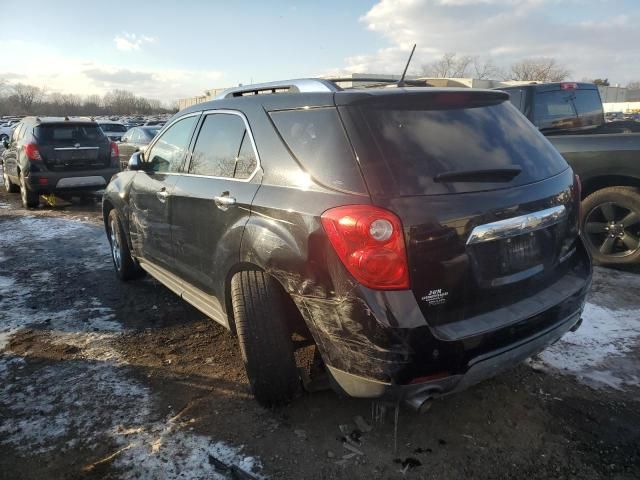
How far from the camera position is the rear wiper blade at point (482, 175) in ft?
7.34

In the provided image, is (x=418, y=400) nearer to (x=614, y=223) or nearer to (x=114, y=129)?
(x=614, y=223)

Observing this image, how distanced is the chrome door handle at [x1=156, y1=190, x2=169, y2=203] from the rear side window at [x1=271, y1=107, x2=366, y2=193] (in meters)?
1.38

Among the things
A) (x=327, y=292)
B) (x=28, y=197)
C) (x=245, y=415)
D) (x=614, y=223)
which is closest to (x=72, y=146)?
(x=28, y=197)

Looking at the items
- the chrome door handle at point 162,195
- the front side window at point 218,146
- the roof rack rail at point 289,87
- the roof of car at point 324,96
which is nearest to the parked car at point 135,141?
the chrome door handle at point 162,195

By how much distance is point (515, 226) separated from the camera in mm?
2320

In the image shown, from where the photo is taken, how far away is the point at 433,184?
2.20 metres

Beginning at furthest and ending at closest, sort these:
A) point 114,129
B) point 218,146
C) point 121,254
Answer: point 114,129
point 121,254
point 218,146

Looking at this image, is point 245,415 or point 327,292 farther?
point 245,415

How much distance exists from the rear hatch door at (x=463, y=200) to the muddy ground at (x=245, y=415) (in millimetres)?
747

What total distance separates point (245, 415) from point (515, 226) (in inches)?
71.2

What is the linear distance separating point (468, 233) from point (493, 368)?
0.64 m

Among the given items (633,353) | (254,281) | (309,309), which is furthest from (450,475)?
(633,353)

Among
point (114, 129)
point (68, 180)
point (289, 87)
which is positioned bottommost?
point (68, 180)

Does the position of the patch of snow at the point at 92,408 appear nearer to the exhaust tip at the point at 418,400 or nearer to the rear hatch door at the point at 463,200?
the exhaust tip at the point at 418,400
